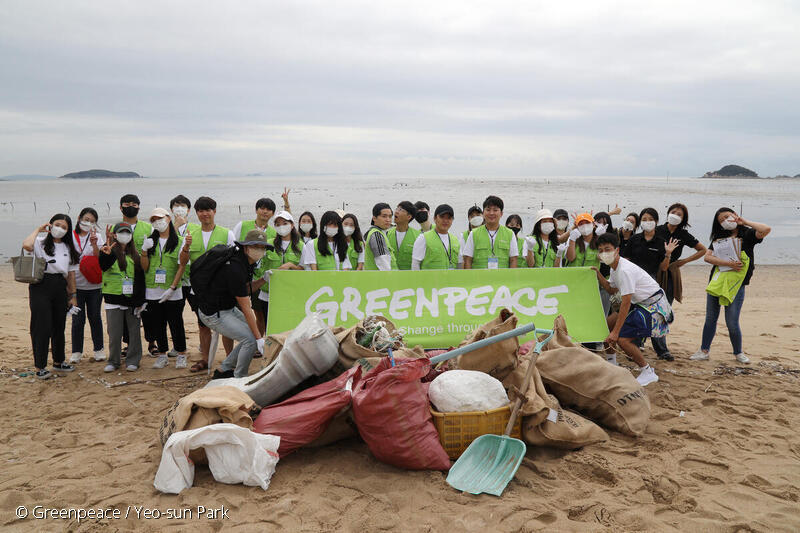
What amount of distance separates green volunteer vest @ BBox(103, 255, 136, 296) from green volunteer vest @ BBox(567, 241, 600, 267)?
5074 millimetres

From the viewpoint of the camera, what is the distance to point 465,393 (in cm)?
372

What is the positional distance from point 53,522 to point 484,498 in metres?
2.47

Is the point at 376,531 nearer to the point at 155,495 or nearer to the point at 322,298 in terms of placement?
the point at 155,495

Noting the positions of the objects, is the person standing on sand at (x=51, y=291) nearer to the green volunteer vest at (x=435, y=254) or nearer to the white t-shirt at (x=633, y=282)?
the green volunteer vest at (x=435, y=254)

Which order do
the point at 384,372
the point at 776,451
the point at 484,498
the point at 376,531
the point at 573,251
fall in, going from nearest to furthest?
the point at 376,531 < the point at 484,498 < the point at 384,372 < the point at 776,451 < the point at 573,251

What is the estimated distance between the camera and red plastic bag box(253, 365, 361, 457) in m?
3.61

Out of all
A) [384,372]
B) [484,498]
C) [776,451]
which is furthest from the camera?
[776,451]

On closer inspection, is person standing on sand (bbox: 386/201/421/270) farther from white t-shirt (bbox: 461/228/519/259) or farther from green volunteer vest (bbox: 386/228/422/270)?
white t-shirt (bbox: 461/228/519/259)

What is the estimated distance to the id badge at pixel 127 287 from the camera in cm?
581

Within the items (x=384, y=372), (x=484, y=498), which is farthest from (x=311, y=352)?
(x=484, y=498)

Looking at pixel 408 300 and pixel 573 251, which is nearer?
pixel 408 300

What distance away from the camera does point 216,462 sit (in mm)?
3363

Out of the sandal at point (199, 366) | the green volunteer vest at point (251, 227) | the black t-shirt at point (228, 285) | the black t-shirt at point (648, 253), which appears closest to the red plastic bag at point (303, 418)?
the black t-shirt at point (228, 285)

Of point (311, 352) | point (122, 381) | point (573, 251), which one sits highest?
point (573, 251)
